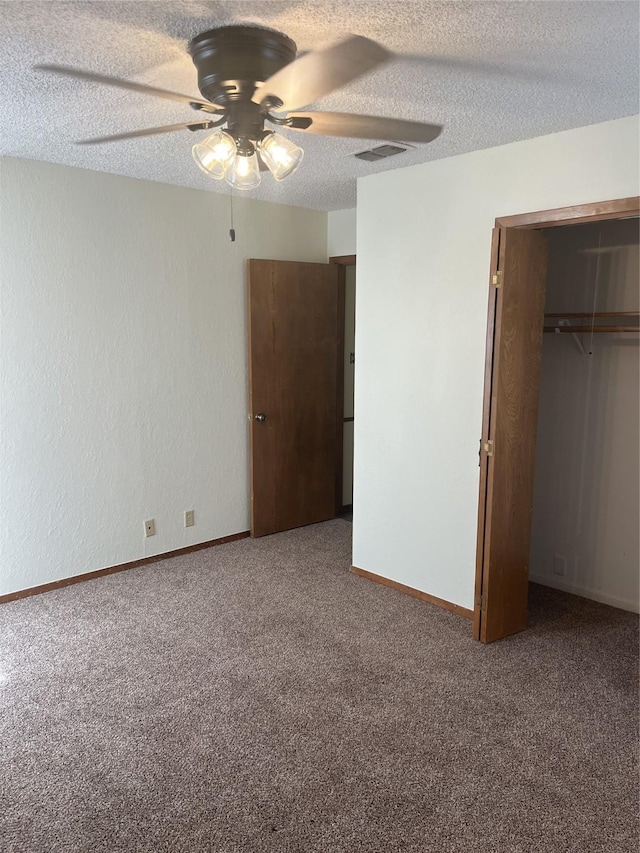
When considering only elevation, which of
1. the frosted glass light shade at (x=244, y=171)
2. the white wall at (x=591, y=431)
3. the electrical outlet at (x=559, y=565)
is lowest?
the electrical outlet at (x=559, y=565)

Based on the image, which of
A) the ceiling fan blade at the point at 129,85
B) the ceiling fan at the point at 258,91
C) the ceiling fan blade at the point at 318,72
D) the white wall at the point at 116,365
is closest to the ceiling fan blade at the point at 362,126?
the ceiling fan at the point at 258,91

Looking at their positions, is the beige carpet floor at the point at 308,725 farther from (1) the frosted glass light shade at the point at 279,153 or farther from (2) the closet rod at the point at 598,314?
(1) the frosted glass light shade at the point at 279,153

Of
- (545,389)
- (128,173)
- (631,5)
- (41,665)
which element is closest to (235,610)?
(41,665)

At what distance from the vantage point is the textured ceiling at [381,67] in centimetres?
173

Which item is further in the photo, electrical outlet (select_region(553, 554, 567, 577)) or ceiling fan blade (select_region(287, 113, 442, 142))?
electrical outlet (select_region(553, 554, 567, 577))

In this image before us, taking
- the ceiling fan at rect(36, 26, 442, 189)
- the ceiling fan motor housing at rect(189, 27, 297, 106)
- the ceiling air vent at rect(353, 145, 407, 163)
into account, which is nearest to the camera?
the ceiling fan at rect(36, 26, 442, 189)

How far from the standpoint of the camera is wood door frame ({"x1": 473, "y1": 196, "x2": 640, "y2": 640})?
107 inches

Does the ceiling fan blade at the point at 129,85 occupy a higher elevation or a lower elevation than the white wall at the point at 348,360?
higher

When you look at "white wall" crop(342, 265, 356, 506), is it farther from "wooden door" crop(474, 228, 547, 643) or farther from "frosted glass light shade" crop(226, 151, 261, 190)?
"frosted glass light shade" crop(226, 151, 261, 190)

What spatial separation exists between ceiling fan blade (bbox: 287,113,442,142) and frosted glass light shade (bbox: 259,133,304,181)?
0.18 ft

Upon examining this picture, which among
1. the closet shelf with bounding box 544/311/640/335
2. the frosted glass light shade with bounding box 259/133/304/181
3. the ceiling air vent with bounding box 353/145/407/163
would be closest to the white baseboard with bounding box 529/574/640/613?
the closet shelf with bounding box 544/311/640/335

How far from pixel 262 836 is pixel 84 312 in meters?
2.88

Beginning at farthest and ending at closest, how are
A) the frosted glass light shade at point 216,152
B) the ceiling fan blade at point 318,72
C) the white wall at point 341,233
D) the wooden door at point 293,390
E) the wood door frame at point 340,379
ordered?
the wood door frame at point 340,379 < the white wall at point 341,233 < the wooden door at point 293,390 < the frosted glass light shade at point 216,152 < the ceiling fan blade at point 318,72

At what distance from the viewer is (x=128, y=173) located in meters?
3.74
